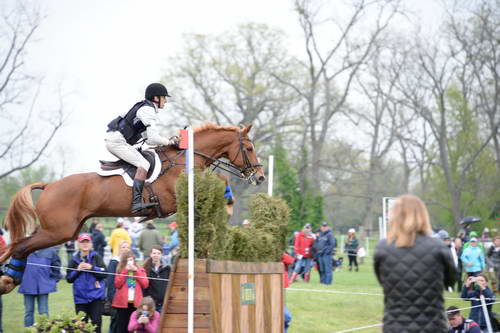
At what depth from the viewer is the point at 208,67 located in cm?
3759

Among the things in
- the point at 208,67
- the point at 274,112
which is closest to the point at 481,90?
the point at 274,112

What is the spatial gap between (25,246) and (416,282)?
567cm

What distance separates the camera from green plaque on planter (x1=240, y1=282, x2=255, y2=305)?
21.7 feet

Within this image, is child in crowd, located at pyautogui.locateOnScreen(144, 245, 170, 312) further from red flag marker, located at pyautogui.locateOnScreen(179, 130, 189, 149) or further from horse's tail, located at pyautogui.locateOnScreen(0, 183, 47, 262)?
red flag marker, located at pyautogui.locateOnScreen(179, 130, 189, 149)

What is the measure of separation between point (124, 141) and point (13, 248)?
201 cm

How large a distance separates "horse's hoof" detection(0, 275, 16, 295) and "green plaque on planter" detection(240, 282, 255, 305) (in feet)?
11.0

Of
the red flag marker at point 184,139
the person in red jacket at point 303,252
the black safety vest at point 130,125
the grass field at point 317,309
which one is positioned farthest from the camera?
the person in red jacket at point 303,252

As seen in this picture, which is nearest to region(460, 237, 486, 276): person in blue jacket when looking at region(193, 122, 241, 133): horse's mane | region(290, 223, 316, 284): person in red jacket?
region(290, 223, 316, 284): person in red jacket

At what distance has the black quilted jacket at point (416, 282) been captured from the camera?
4344mm

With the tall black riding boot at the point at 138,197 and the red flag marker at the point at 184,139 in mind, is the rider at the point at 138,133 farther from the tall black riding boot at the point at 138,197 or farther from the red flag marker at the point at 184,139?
the red flag marker at the point at 184,139

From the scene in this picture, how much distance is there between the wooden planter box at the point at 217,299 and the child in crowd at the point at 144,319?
1.59 metres

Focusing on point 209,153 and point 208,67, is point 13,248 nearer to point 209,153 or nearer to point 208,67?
point 209,153

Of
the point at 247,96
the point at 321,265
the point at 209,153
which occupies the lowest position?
the point at 321,265

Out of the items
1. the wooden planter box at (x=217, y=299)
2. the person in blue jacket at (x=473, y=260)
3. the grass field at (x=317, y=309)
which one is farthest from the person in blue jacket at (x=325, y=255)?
the wooden planter box at (x=217, y=299)
